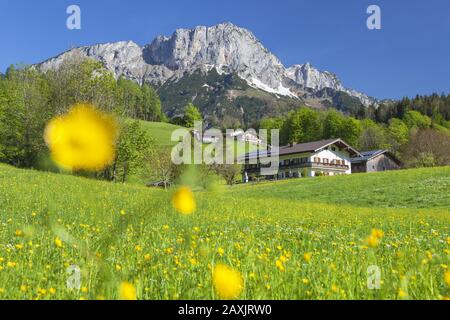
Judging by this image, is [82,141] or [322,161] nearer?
[82,141]

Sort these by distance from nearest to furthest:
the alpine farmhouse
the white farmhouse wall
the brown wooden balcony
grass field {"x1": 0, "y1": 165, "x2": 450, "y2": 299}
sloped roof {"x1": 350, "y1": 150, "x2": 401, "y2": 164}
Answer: grass field {"x1": 0, "y1": 165, "x2": 450, "y2": 299}, the brown wooden balcony, the alpine farmhouse, the white farmhouse wall, sloped roof {"x1": 350, "y1": 150, "x2": 401, "y2": 164}

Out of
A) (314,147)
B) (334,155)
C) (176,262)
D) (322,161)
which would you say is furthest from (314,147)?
(176,262)

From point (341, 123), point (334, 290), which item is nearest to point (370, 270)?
point (334, 290)

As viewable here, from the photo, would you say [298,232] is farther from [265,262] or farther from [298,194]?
[298,194]

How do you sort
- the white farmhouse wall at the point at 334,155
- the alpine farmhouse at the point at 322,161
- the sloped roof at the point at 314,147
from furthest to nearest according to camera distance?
the white farmhouse wall at the point at 334,155
the alpine farmhouse at the point at 322,161
the sloped roof at the point at 314,147

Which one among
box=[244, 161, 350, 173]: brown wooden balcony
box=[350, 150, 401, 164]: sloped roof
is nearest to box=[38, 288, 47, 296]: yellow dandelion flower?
box=[244, 161, 350, 173]: brown wooden balcony

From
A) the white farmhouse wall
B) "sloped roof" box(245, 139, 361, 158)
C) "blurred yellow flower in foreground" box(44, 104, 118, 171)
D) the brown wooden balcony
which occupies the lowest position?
"blurred yellow flower in foreground" box(44, 104, 118, 171)

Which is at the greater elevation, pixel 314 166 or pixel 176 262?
pixel 314 166

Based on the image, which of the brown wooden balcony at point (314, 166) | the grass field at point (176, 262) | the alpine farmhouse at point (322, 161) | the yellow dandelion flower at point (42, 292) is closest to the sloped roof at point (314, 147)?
the alpine farmhouse at point (322, 161)

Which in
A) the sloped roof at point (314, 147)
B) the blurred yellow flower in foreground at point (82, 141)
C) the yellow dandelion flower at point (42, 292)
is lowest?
the yellow dandelion flower at point (42, 292)

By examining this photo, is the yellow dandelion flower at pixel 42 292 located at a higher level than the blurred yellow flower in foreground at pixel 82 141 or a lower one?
lower

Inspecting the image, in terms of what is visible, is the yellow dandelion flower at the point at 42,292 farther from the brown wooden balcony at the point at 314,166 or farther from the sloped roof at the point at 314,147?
the brown wooden balcony at the point at 314,166

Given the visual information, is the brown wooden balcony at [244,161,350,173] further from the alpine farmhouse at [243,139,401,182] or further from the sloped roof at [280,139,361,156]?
the sloped roof at [280,139,361,156]

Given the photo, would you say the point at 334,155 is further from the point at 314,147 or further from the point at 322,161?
the point at 314,147
